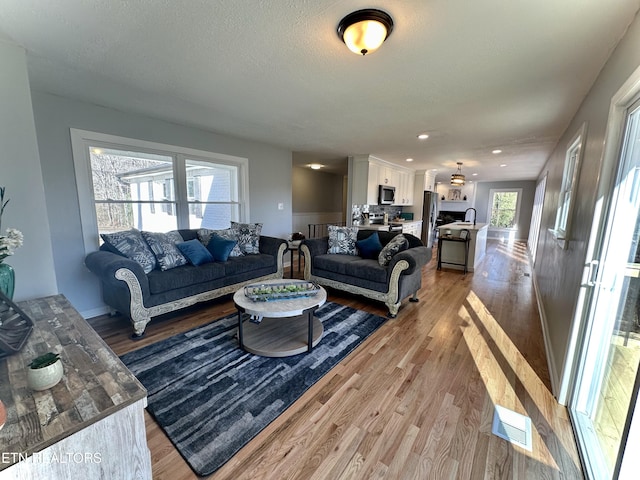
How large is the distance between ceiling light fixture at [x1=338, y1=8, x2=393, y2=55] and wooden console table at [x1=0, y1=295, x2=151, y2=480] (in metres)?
1.97

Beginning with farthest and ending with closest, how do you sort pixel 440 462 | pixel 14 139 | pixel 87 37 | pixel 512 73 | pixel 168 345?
pixel 168 345, pixel 512 73, pixel 14 139, pixel 87 37, pixel 440 462

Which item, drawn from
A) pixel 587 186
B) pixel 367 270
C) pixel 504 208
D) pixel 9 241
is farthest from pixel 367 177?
pixel 504 208

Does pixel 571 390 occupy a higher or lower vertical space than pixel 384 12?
lower

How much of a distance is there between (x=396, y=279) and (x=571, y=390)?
1.62m

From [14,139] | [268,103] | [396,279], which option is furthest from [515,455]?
[14,139]

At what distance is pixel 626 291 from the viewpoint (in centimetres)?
138

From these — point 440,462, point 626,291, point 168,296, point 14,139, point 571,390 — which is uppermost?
point 14,139

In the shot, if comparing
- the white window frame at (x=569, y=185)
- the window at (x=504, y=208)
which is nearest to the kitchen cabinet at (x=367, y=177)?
the white window frame at (x=569, y=185)

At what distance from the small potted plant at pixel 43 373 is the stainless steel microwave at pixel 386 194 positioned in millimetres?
5769

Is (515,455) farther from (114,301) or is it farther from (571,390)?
(114,301)

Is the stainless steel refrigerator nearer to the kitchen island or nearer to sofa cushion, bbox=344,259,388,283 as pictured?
the kitchen island

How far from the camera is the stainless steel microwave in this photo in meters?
6.05

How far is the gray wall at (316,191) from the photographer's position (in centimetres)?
736

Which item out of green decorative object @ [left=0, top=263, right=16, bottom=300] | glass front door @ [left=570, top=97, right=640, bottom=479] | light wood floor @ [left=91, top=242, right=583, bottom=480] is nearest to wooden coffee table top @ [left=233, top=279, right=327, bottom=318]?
light wood floor @ [left=91, top=242, right=583, bottom=480]
